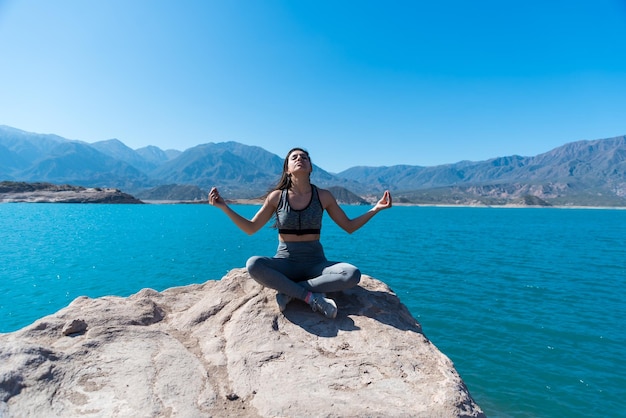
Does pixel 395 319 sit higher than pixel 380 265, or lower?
higher

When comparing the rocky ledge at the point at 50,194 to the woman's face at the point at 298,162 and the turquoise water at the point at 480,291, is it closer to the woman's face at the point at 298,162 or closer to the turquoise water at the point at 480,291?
the turquoise water at the point at 480,291

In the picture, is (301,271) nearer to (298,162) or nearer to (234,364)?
(298,162)

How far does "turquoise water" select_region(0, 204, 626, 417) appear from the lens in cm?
1179

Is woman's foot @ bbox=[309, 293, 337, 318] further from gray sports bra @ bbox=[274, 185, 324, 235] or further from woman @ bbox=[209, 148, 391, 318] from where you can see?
gray sports bra @ bbox=[274, 185, 324, 235]

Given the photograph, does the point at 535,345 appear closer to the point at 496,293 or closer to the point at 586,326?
the point at 586,326

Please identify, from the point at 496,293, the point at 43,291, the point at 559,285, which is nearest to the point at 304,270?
the point at 496,293

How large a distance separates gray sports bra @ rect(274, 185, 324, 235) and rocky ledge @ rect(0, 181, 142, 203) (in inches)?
6945

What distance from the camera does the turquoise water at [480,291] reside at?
38.7 ft

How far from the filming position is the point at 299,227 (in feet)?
19.9

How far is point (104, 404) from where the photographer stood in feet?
12.2

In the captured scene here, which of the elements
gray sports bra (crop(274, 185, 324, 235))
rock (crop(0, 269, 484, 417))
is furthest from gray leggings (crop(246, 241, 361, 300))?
rock (crop(0, 269, 484, 417))

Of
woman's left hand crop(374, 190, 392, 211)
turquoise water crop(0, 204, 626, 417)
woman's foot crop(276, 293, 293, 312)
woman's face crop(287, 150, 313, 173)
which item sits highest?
woman's face crop(287, 150, 313, 173)

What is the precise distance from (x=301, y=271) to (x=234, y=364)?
1.98 metres

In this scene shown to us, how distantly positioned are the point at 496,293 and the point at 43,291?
27.8m
